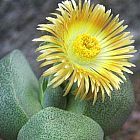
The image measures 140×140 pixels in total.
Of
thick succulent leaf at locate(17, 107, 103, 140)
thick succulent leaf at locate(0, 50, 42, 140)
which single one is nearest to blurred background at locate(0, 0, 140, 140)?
thick succulent leaf at locate(0, 50, 42, 140)

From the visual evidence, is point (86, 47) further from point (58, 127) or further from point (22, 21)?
point (22, 21)

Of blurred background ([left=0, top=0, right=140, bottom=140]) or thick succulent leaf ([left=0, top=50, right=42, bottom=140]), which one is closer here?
thick succulent leaf ([left=0, top=50, right=42, bottom=140])

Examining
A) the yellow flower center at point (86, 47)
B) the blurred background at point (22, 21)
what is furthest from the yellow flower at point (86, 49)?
the blurred background at point (22, 21)

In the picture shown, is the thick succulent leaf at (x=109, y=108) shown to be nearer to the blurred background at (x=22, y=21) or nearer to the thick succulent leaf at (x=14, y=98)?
the thick succulent leaf at (x=14, y=98)

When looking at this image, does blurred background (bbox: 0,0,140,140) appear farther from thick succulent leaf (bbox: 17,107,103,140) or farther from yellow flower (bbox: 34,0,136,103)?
thick succulent leaf (bbox: 17,107,103,140)

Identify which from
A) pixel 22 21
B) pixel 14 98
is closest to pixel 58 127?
pixel 14 98

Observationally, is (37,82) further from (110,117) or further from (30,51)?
(30,51)
